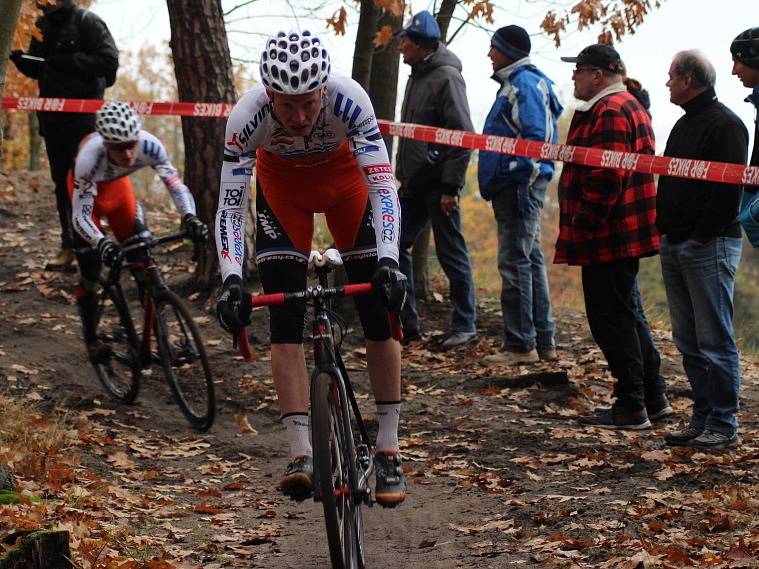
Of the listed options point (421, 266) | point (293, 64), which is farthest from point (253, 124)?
point (421, 266)

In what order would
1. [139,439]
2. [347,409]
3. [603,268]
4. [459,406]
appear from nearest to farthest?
1. [347,409]
2. [603,268]
3. [139,439]
4. [459,406]

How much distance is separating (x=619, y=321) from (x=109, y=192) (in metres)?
4.17

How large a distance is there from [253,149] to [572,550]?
2.45 metres

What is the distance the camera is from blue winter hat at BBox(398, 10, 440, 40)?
30.1 ft

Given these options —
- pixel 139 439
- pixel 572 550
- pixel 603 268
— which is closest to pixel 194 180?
pixel 139 439

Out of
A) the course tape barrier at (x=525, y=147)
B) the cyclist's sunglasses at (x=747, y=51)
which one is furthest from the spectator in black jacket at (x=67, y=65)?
the cyclist's sunglasses at (x=747, y=51)

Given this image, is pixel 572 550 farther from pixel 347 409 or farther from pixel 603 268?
pixel 603 268

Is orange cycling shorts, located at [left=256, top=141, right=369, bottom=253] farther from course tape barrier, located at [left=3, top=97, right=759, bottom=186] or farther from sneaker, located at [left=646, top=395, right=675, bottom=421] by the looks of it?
sneaker, located at [left=646, top=395, right=675, bottom=421]

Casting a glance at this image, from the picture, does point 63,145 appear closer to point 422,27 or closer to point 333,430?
point 422,27

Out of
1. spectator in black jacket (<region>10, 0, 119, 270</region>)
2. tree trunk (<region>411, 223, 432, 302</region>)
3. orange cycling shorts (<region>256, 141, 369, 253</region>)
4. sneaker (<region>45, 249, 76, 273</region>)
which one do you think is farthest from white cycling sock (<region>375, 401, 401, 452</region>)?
sneaker (<region>45, 249, 76, 273</region>)

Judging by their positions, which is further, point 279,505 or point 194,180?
point 194,180

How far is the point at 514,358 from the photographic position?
916 centimetres

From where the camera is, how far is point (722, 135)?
629 centimetres

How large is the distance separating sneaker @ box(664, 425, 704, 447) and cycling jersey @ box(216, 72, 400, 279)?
2829mm
